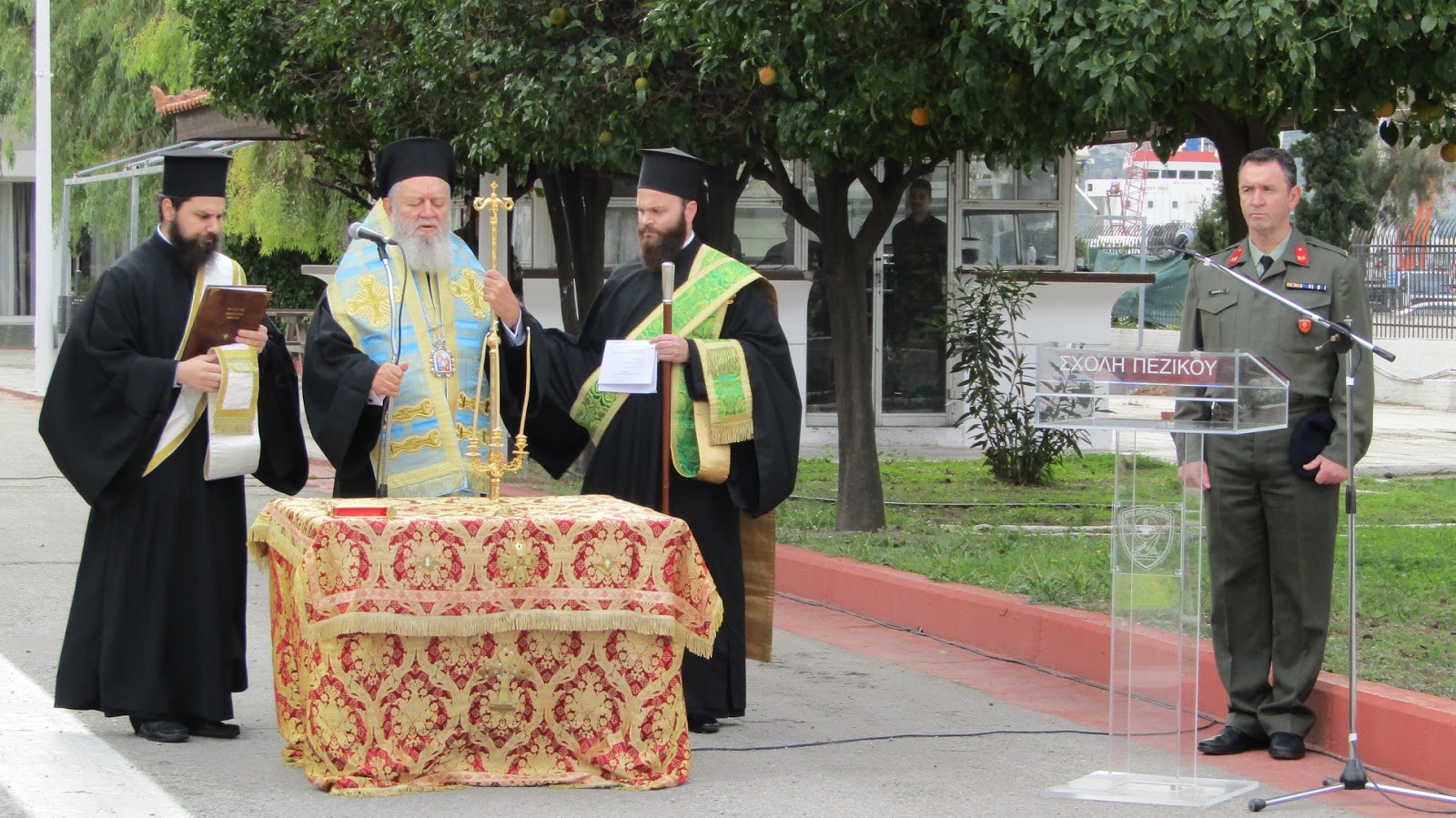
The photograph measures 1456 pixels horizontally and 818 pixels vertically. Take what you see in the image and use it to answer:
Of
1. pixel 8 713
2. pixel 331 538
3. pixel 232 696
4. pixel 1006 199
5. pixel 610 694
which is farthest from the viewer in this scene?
pixel 1006 199

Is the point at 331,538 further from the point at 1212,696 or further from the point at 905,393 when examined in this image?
the point at 905,393

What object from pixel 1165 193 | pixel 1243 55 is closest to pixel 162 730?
pixel 1243 55

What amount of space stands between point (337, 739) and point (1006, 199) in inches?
528

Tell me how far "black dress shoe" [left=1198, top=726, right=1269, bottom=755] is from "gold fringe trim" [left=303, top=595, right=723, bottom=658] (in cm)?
193

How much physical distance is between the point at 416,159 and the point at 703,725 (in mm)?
2289

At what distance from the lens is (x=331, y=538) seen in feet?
17.3

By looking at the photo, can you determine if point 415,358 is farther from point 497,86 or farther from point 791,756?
point 497,86

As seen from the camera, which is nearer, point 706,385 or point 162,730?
point 162,730

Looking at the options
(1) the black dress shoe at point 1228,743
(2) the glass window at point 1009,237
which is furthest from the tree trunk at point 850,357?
(2) the glass window at point 1009,237

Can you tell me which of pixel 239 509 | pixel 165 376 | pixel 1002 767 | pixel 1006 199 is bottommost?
pixel 1002 767

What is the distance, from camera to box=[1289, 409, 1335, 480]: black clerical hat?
6.11 meters

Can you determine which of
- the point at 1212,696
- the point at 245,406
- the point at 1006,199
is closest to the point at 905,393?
the point at 1006,199

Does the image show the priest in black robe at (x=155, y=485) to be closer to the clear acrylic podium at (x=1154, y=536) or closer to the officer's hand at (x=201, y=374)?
the officer's hand at (x=201, y=374)

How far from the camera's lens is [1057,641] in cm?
802
